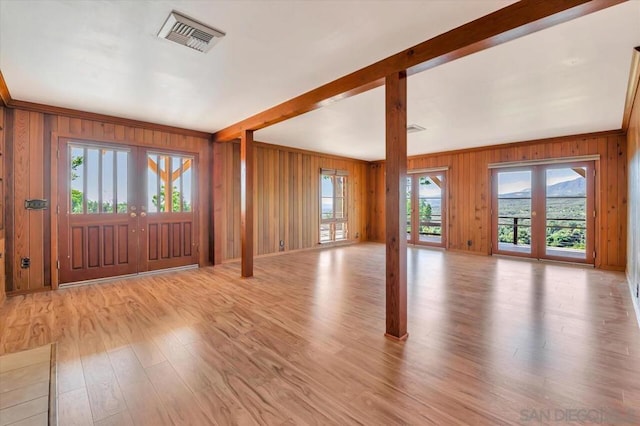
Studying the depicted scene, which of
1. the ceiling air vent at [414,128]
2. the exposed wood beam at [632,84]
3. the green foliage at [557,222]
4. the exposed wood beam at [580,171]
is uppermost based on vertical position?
the ceiling air vent at [414,128]

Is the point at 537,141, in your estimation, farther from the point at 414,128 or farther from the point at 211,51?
the point at 211,51

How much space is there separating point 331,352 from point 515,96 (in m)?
3.76

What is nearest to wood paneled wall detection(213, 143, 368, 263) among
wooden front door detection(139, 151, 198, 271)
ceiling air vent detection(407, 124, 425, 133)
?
wooden front door detection(139, 151, 198, 271)

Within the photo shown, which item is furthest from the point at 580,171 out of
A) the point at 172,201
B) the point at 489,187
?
the point at 172,201

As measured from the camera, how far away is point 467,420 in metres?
1.58

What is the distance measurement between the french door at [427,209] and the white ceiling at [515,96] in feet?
5.14

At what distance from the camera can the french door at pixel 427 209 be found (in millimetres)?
7754

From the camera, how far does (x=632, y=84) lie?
3180 mm

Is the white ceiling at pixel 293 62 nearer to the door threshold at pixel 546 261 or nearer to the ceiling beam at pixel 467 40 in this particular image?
the ceiling beam at pixel 467 40

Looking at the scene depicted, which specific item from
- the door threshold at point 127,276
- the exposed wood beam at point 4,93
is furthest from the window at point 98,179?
the door threshold at point 127,276

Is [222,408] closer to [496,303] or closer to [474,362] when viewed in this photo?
[474,362]

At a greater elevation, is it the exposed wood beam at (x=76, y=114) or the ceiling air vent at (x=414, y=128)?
the ceiling air vent at (x=414, y=128)

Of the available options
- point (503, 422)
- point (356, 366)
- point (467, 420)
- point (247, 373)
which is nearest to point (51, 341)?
point (247, 373)

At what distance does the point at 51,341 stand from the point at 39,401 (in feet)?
3.20
